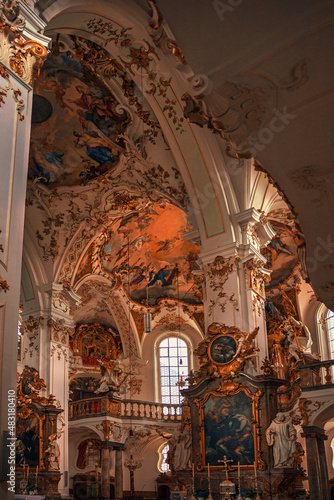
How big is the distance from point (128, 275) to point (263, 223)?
9.42 m

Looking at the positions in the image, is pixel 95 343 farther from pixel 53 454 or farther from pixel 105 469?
pixel 53 454

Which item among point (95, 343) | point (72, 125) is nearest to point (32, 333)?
point (72, 125)

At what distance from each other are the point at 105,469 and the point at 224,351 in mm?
8770

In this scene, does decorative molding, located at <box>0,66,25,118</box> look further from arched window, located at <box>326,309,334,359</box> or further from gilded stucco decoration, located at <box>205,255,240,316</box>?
arched window, located at <box>326,309,334,359</box>

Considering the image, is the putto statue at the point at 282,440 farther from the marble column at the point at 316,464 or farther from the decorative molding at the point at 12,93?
the decorative molding at the point at 12,93

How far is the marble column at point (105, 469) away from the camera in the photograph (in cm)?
1897

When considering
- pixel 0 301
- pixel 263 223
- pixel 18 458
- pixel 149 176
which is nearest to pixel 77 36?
pixel 149 176

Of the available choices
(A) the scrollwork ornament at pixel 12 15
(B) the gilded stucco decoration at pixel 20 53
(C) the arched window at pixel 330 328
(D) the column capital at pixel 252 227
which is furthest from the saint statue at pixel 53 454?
(A) the scrollwork ornament at pixel 12 15

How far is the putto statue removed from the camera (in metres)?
11.6

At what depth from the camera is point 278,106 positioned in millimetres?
3385

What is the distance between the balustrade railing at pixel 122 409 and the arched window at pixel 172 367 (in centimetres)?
92

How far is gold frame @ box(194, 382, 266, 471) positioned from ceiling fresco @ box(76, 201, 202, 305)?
7.40 metres

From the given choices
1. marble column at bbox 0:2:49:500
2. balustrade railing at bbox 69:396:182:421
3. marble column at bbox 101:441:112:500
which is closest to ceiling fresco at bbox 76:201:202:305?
balustrade railing at bbox 69:396:182:421

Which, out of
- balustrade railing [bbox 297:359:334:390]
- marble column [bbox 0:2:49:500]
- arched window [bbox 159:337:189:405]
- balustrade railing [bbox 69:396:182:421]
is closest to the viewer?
marble column [bbox 0:2:49:500]
